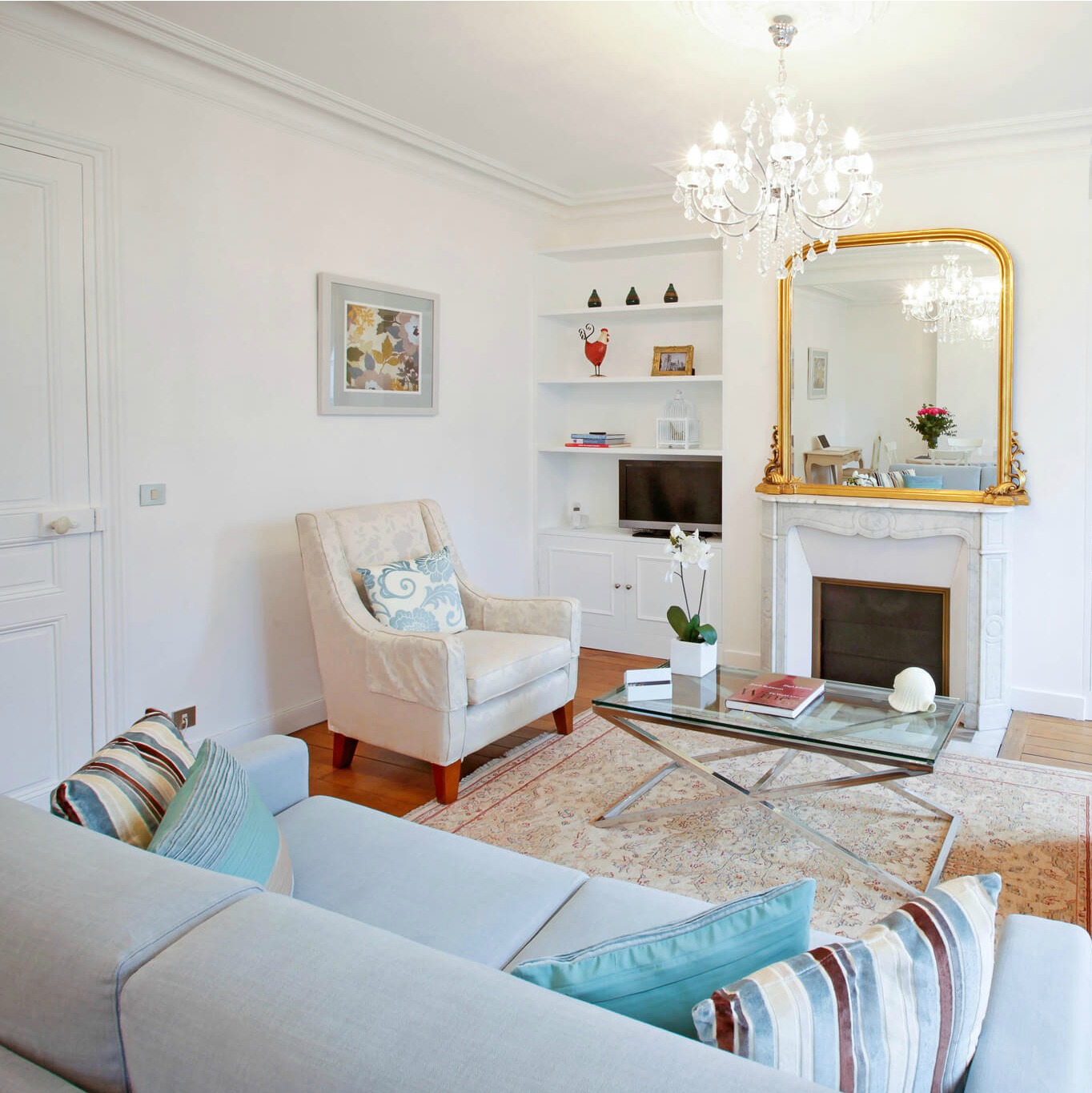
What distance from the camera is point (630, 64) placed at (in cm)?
330

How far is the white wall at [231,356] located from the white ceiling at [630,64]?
379mm

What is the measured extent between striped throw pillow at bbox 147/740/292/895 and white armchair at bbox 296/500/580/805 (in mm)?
1460

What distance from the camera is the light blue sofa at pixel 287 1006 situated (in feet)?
→ 2.74

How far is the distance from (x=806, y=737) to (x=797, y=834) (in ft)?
1.64

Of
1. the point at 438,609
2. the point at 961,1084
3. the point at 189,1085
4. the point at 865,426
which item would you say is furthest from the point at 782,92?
the point at 189,1085

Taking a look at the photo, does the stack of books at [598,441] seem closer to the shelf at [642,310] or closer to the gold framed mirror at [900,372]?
the shelf at [642,310]

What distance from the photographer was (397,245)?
14.5 feet

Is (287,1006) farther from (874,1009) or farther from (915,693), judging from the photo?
(915,693)

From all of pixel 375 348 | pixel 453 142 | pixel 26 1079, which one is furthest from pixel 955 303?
pixel 26 1079

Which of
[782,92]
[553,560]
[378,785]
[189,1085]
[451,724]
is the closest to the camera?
[189,1085]

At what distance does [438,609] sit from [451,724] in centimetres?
62

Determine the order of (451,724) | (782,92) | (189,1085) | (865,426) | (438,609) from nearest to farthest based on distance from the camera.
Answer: (189,1085) → (782,92) → (451,724) → (438,609) → (865,426)

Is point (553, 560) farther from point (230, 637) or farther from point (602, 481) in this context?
point (230, 637)

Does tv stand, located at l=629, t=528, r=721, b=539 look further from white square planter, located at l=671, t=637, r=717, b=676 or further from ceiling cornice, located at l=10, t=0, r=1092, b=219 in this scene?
white square planter, located at l=671, t=637, r=717, b=676
